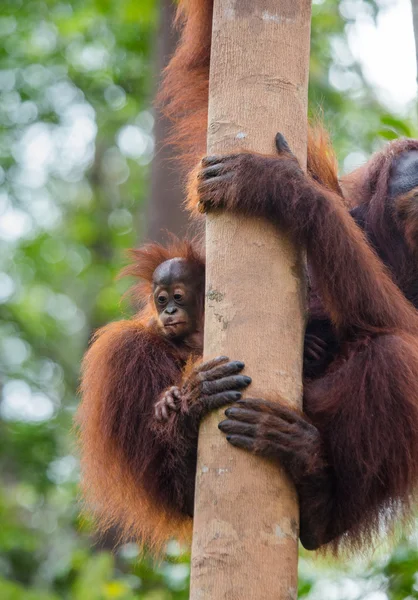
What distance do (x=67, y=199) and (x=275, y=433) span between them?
15773 millimetres

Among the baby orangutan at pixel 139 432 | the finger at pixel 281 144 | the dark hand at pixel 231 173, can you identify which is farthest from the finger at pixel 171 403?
the finger at pixel 281 144

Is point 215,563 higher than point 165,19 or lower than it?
lower

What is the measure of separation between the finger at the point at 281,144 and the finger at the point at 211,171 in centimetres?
22

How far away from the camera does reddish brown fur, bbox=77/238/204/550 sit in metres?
4.13

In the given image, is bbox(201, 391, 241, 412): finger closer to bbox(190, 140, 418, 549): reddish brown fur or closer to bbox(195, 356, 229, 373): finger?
bbox(195, 356, 229, 373): finger

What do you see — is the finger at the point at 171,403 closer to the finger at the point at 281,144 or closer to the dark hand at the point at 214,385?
the dark hand at the point at 214,385

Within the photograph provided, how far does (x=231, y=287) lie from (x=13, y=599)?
413cm

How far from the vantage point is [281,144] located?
3408 millimetres

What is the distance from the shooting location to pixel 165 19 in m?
8.80

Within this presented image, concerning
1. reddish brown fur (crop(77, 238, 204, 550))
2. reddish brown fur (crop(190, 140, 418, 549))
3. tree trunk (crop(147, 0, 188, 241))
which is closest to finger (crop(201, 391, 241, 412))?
reddish brown fur (crop(190, 140, 418, 549))

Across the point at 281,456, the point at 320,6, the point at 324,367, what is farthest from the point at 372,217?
the point at 320,6

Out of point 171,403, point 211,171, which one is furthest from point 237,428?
point 211,171

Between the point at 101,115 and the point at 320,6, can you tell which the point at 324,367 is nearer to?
the point at 320,6

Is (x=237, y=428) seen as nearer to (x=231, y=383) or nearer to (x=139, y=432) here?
(x=231, y=383)
